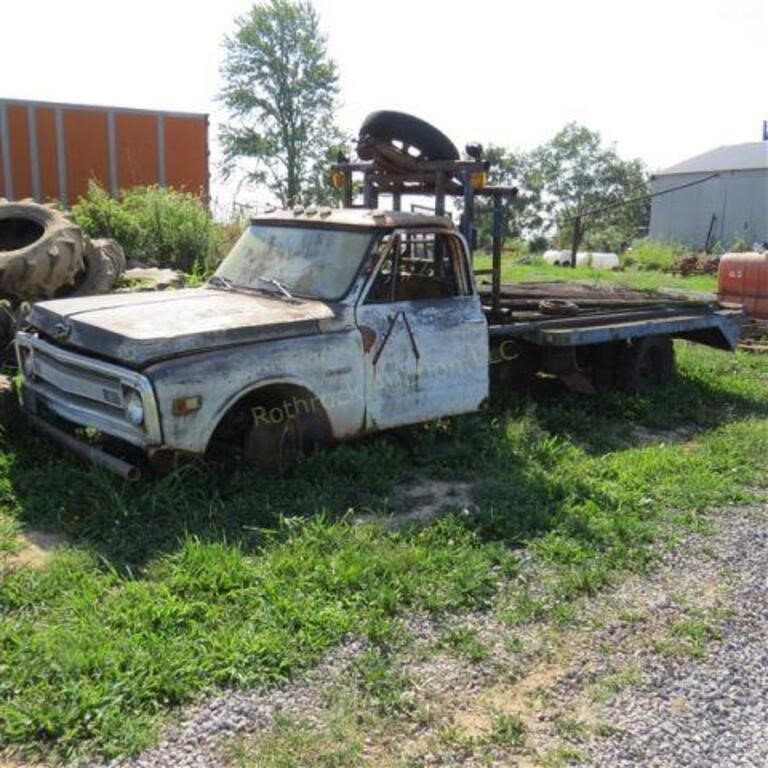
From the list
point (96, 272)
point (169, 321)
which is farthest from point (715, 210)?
point (169, 321)

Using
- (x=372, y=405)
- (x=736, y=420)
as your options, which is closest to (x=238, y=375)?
(x=372, y=405)

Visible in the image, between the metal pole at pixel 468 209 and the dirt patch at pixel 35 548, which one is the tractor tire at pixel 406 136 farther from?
the dirt patch at pixel 35 548

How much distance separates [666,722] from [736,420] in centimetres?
538

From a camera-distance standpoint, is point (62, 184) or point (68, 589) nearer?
point (68, 589)

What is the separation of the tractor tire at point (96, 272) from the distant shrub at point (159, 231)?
3.24m

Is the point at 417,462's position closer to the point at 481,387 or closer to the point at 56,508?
the point at 481,387

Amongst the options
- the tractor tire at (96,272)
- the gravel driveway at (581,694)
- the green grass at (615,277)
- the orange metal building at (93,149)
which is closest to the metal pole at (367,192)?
the tractor tire at (96,272)

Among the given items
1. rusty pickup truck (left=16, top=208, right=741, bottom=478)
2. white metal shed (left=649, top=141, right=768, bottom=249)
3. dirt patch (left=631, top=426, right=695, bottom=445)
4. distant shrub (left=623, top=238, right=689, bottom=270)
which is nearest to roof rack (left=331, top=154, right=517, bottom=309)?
rusty pickup truck (left=16, top=208, right=741, bottom=478)

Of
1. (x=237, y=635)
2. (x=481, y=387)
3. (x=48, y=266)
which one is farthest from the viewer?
(x=48, y=266)

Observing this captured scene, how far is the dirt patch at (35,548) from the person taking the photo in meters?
4.58

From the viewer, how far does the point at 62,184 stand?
15992 millimetres

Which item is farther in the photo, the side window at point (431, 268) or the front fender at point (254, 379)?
the side window at point (431, 268)

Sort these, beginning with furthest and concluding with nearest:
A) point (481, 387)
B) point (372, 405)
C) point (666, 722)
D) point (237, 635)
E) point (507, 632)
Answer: point (481, 387), point (372, 405), point (507, 632), point (237, 635), point (666, 722)

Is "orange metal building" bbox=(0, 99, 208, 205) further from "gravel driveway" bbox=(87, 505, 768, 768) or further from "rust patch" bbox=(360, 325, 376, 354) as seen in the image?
"gravel driveway" bbox=(87, 505, 768, 768)
